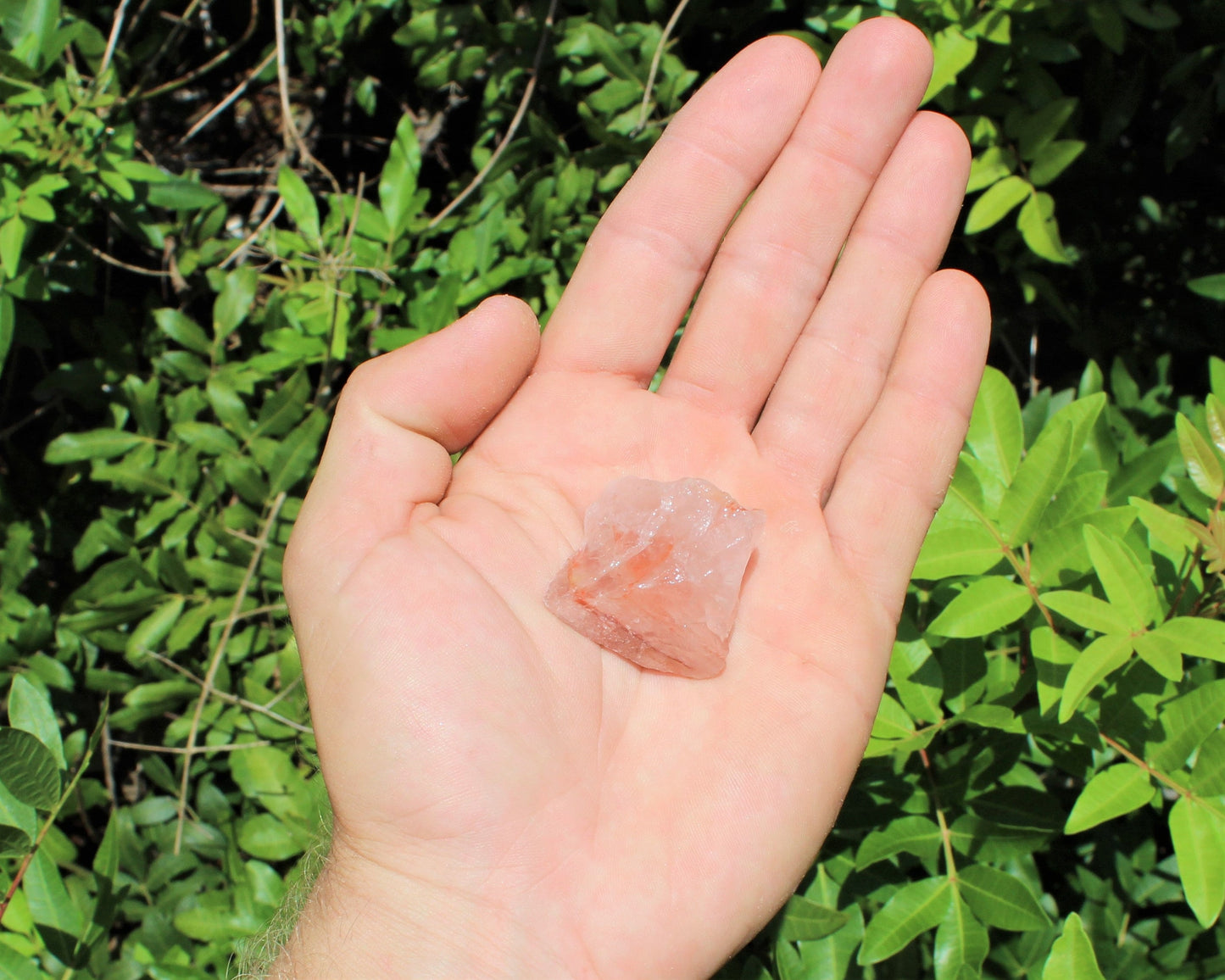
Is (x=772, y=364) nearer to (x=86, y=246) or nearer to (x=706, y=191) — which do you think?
(x=706, y=191)

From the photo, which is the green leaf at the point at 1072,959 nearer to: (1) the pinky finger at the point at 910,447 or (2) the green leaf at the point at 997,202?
(1) the pinky finger at the point at 910,447

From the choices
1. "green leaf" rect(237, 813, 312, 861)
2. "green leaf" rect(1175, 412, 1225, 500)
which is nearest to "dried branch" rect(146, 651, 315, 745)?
"green leaf" rect(237, 813, 312, 861)

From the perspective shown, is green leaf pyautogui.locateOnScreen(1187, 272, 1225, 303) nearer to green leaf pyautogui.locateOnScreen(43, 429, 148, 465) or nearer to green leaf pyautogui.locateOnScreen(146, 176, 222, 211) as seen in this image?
green leaf pyautogui.locateOnScreen(146, 176, 222, 211)

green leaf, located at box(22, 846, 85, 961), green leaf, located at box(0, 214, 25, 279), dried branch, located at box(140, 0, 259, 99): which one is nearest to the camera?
green leaf, located at box(22, 846, 85, 961)

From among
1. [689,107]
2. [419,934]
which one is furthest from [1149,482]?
[419,934]

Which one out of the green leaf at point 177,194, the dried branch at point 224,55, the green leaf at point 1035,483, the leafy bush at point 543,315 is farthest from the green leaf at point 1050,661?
the dried branch at point 224,55

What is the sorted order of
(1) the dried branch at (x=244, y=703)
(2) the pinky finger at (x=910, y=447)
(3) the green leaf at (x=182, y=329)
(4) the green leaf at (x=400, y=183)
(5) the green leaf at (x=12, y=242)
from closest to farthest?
(2) the pinky finger at (x=910, y=447), (5) the green leaf at (x=12, y=242), (1) the dried branch at (x=244, y=703), (4) the green leaf at (x=400, y=183), (3) the green leaf at (x=182, y=329)
